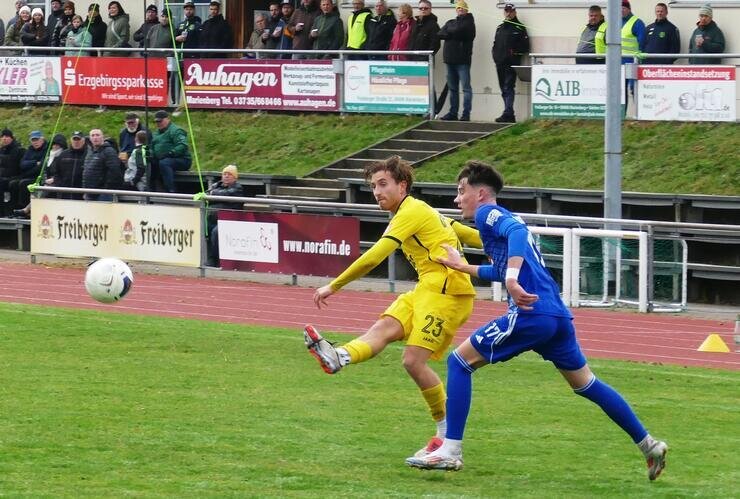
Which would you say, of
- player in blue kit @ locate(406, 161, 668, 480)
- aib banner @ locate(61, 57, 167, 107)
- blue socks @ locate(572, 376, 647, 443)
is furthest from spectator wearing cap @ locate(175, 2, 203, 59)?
blue socks @ locate(572, 376, 647, 443)

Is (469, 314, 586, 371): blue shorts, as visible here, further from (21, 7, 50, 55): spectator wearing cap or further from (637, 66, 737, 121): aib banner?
(21, 7, 50, 55): spectator wearing cap

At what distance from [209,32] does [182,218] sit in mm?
8900

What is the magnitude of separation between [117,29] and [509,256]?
83.5ft

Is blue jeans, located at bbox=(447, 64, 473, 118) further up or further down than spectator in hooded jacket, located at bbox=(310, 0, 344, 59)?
further down

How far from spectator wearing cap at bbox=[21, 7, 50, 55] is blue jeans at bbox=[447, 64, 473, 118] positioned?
10184 mm

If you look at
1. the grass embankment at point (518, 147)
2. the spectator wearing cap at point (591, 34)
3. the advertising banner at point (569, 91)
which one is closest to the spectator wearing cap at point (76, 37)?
the grass embankment at point (518, 147)

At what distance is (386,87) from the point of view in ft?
94.0

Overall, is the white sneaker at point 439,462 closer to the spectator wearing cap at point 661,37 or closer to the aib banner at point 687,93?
the aib banner at point 687,93

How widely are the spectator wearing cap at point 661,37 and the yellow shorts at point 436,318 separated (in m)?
16.4

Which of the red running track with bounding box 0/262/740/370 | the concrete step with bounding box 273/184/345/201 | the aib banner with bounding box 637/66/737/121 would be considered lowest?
the red running track with bounding box 0/262/740/370

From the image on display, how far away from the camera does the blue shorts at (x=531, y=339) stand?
8.59 meters

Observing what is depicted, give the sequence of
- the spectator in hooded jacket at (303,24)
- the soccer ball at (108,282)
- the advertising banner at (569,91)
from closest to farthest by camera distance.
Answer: the soccer ball at (108,282) → the advertising banner at (569,91) → the spectator in hooded jacket at (303,24)

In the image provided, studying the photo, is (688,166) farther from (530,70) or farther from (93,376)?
(93,376)

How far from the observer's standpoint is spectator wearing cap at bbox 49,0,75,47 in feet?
108
